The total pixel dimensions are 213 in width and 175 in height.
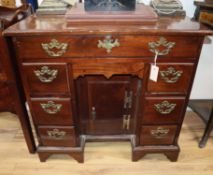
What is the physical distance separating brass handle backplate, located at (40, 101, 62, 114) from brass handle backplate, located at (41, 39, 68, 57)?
287 millimetres

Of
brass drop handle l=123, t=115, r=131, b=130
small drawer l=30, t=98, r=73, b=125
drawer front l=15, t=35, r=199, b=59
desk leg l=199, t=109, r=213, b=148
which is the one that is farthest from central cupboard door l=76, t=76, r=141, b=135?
desk leg l=199, t=109, r=213, b=148

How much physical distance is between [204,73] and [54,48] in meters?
1.24

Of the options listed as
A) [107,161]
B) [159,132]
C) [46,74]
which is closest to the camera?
[46,74]

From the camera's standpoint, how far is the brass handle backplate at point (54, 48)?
3.09ft

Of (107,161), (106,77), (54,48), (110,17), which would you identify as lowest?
(107,161)

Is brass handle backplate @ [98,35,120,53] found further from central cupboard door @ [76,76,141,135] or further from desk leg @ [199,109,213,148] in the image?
desk leg @ [199,109,213,148]

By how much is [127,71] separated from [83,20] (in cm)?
33

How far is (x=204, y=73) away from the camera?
64.5 inches

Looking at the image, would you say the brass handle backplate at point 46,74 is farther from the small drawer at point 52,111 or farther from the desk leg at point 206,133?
the desk leg at point 206,133

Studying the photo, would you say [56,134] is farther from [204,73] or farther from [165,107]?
[204,73]

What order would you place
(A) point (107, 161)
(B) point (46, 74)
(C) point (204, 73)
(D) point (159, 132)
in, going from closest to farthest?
(B) point (46, 74), (D) point (159, 132), (A) point (107, 161), (C) point (204, 73)

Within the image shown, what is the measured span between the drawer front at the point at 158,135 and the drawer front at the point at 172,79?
0.84ft

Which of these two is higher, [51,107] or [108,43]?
[108,43]

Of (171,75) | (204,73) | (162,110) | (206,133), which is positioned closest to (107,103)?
(162,110)
